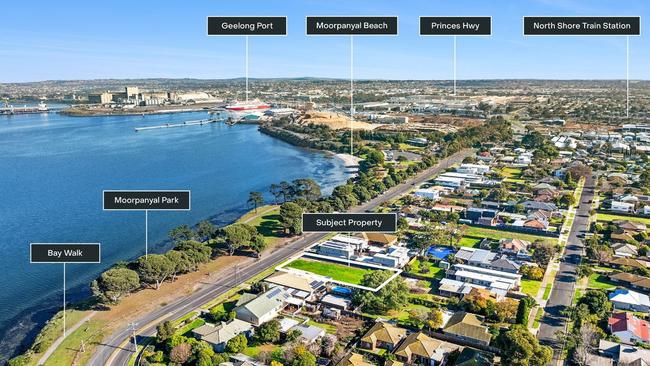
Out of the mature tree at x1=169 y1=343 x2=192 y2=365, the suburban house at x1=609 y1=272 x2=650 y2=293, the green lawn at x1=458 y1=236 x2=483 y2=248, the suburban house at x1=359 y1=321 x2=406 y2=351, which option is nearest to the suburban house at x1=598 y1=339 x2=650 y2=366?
the suburban house at x1=609 y1=272 x2=650 y2=293

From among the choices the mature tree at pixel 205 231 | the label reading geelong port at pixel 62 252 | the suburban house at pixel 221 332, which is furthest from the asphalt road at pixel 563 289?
the mature tree at pixel 205 231

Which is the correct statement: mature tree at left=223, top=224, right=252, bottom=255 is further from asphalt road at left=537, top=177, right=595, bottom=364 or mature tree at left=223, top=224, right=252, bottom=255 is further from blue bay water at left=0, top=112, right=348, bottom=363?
asphalt road at left=537, top=177, right=595, bottom=364

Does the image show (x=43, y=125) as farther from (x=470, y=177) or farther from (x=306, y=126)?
(x=470, y=177)

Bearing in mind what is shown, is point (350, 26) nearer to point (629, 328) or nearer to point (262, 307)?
point (262, 307)

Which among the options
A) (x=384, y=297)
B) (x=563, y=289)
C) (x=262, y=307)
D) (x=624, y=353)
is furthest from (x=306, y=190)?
(x=624, y=353)

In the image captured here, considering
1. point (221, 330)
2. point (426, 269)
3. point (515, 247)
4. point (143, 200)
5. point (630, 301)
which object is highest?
point (143, 200)

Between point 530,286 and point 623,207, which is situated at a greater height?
point 623,207

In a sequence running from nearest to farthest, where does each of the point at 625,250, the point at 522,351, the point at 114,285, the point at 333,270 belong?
the point at 522,351, the point at 114,285, the point at 333,270, the point at 625,250

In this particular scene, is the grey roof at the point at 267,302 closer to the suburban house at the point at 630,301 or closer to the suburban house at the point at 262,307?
the suburban house at the point at 262,307
